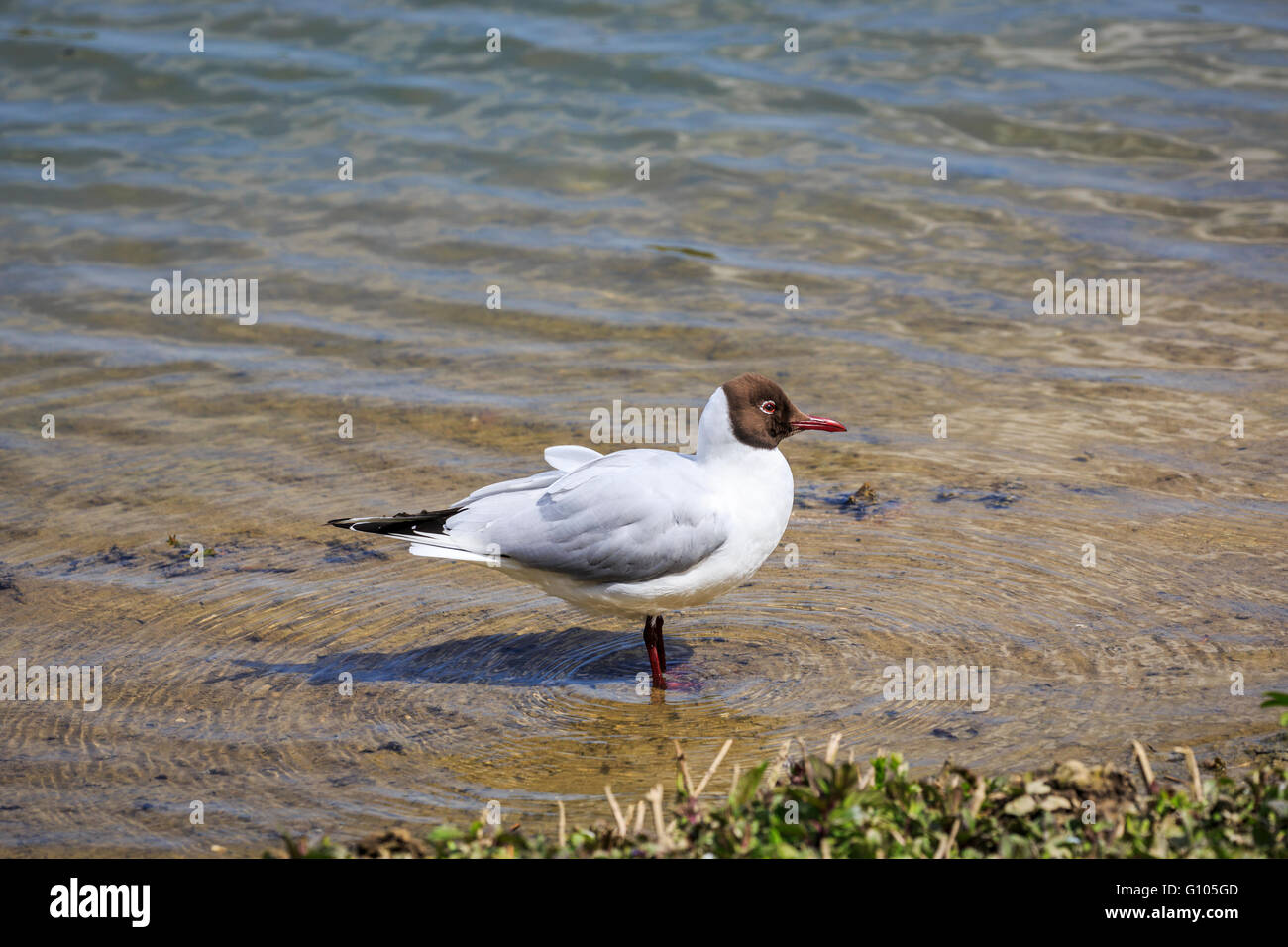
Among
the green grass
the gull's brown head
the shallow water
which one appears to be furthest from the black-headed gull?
the green grass

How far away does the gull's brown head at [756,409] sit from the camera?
5.72m

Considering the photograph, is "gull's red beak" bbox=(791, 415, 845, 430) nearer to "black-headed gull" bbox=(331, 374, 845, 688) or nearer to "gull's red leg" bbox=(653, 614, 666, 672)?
"black-headed gull" bbox=(331, 374, 845, 688)

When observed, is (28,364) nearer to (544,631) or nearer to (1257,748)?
(544,631)

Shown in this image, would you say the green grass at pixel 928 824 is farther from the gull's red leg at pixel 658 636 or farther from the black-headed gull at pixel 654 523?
the gull's red leg at pixel 658 636

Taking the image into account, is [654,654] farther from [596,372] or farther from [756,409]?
[596,372]

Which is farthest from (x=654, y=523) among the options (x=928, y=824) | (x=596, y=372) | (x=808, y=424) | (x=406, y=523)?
(x=596, y=372)

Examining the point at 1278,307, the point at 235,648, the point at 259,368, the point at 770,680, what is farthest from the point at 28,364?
the point at 1278,307

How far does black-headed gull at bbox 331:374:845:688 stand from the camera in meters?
5.60

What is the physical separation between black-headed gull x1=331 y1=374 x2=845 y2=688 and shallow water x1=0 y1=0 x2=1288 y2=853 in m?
0.46

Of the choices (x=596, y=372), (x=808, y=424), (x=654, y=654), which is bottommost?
(x=654, y=654)

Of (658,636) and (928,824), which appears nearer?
(928,824)

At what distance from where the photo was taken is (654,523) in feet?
18.3

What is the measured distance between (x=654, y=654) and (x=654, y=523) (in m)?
0.61

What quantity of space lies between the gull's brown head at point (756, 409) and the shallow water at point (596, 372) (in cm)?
96
